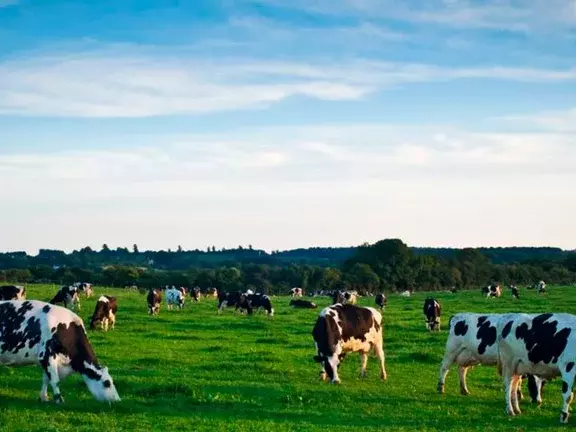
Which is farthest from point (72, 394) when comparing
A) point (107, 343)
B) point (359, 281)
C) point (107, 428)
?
point (359, 281)

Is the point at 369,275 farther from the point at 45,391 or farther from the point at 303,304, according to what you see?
the point at 45,391

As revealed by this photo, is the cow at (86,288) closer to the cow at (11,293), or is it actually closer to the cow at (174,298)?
the cow at (174,298)

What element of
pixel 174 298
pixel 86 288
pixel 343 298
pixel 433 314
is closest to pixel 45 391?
pixel 433 314

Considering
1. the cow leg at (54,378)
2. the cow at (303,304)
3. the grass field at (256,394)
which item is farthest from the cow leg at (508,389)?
the cow at (303,304)

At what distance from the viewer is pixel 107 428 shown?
15.2 metres

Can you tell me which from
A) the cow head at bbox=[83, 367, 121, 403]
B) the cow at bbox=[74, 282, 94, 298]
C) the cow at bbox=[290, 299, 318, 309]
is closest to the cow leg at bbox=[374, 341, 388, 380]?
the cow head at bbox=[83, 367, 121, 403]

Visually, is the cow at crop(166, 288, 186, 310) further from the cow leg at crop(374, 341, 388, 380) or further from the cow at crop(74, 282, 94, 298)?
the cow leg at crop(374, 341, 388, 380)

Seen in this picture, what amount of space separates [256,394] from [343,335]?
5.05 m

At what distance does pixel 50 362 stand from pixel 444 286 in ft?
366

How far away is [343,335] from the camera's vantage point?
2425cm

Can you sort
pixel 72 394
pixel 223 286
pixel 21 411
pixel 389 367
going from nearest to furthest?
1. pixel 21 411
2. pixel 72 394
3. pixel 389 367
4. pixel 223 286

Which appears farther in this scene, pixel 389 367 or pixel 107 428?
pixel 389 367

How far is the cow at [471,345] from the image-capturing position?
2198 cm

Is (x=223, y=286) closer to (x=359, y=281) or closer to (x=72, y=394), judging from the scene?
(x=359, y=281)
